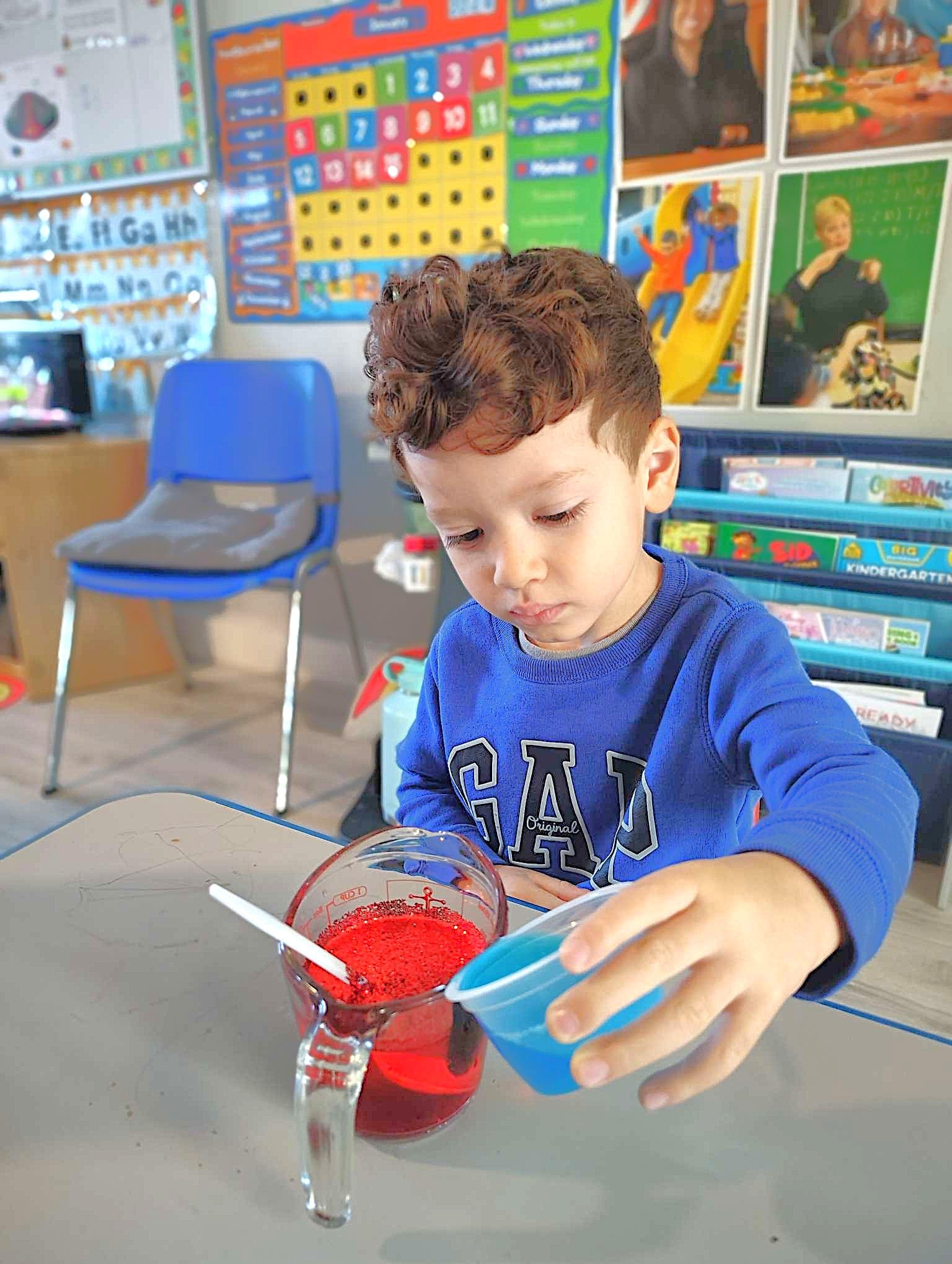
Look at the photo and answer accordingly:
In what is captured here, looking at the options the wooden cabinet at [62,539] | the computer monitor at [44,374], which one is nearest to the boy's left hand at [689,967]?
the wooden cabinet at [62,539]

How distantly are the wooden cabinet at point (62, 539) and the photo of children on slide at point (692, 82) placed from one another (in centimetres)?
143

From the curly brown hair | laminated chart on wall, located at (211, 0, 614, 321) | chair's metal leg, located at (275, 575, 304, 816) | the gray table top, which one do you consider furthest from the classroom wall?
the gray table top

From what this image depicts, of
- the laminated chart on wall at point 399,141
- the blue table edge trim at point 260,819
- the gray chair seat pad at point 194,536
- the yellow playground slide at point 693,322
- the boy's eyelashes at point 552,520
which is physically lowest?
the gray chair seat pad at point 194,536

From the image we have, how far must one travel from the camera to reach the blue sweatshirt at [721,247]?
1.59 m

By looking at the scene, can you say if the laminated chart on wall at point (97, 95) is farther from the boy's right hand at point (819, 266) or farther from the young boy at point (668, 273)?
the boy's right hand at point (819, 266)

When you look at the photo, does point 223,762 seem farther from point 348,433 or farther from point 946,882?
point 946,882

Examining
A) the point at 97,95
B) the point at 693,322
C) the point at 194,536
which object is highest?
the point at 97,95

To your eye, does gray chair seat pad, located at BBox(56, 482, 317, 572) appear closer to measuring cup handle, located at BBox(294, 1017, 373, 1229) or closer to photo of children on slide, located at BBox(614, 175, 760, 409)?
photo of children on slide, located at BBox(614, 175, 760, 409)

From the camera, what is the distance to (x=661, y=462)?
2.05ft

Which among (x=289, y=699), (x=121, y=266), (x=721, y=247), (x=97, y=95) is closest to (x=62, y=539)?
(x=121, y=266)

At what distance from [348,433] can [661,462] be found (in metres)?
1.63

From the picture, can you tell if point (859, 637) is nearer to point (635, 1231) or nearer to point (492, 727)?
point (492, 727)

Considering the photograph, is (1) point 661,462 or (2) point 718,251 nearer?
(1) point 661,462

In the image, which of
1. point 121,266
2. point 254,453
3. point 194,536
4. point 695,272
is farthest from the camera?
point 121,266
